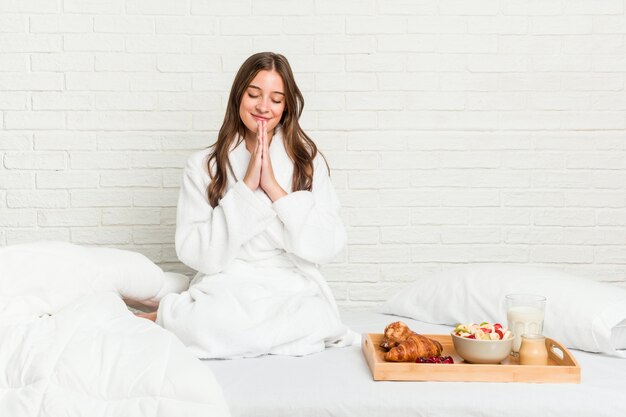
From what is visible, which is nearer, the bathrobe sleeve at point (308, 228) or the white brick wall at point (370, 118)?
the bathrobe sleeve at point (308, 228)

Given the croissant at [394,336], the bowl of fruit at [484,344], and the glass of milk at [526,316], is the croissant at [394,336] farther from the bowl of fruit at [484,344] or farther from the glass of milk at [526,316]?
the glass of milk at [526,316]

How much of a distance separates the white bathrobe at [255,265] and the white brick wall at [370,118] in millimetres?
551

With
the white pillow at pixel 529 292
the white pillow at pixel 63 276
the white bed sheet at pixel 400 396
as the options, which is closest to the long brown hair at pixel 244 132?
the white pillow at pixel 63 276

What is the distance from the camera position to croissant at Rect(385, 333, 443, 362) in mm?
2115

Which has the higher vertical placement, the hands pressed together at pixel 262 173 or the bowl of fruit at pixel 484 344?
the hands pressed together at pixel 262 173

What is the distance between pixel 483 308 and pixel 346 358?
0.61 meters

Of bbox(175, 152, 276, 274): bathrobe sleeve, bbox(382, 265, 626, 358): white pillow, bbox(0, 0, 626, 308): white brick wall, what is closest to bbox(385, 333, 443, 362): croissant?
bbox(382, 265, 626, 358): white pillow

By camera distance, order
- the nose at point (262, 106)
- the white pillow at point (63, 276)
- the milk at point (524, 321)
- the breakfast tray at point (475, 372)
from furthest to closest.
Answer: the nose at point (262, 106) < the white pillow at point (63, 276) < the milk at point (524, 321) < the breakfast tray at point (475, 372)

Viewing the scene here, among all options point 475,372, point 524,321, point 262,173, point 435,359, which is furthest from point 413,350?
point 262,173

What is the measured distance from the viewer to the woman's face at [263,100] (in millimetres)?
2730

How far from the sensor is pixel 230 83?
3293mm

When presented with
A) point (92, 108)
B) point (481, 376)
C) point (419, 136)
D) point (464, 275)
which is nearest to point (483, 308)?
point (464, 275)

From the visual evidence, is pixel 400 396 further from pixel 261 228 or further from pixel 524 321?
pixel 261 228

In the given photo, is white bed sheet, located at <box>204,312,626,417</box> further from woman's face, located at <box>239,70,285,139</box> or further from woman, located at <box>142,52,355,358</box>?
woman's face, located at <box>239,70,285,139</box>
